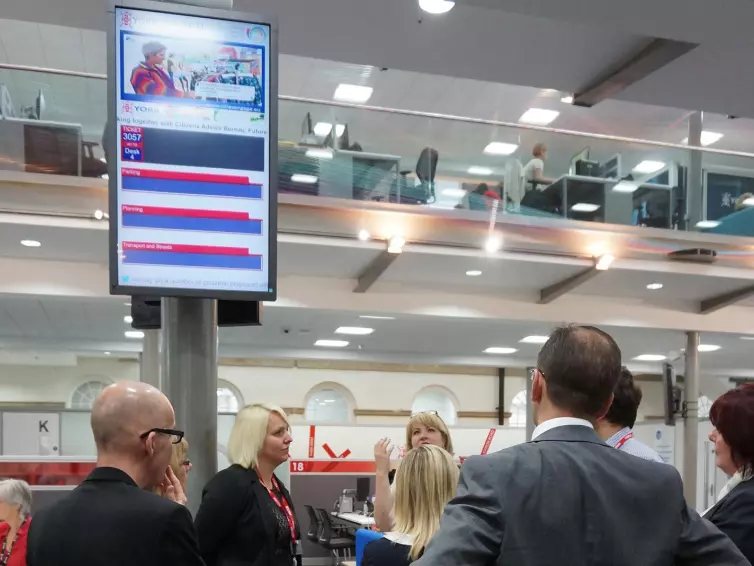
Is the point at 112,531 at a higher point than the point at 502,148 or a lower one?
lower

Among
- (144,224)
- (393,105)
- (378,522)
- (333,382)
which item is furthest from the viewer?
(333,382)

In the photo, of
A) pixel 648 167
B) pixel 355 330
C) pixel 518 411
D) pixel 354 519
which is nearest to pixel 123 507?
pixel 354 519

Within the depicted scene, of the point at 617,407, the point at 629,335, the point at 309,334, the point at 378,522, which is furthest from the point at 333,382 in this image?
the point at 617,407

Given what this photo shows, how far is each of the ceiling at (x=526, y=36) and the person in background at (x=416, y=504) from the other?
1.96m

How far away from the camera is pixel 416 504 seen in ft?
9.56

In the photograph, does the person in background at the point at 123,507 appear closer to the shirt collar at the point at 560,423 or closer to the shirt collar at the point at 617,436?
the shirt collar at the point at 560,423

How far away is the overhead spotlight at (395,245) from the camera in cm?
957

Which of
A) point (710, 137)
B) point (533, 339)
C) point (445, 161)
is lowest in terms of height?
point (533, 339)

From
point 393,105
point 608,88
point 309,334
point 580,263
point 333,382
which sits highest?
point 393,105

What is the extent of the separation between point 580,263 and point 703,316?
2.88 m

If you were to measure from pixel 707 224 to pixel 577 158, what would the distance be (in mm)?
2139

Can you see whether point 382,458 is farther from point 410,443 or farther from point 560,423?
point 560,423

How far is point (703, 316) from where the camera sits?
1207 cm

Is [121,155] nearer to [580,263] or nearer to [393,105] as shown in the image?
[580,263]
